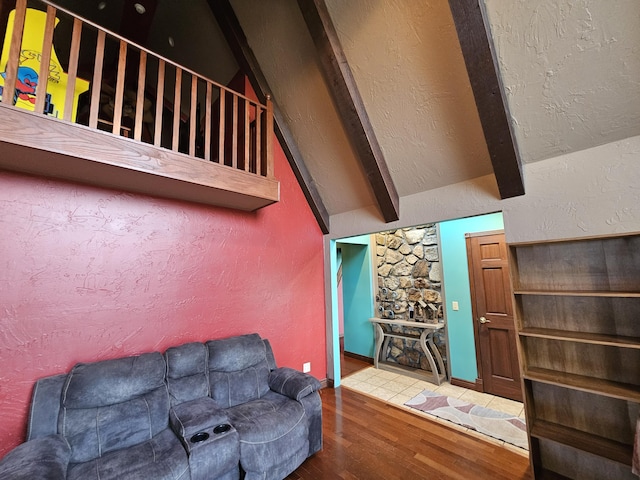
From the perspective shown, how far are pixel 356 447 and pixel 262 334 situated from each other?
1.44m

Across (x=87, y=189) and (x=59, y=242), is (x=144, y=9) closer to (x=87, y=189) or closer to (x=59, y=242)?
(x=87, y=189)

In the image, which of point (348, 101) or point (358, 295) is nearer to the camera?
point (348, 101)

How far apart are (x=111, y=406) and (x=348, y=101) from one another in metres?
3.08

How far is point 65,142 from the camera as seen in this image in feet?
5.63

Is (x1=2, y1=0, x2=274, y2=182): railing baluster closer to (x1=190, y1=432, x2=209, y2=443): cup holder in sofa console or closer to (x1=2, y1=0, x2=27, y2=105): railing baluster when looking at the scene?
(x1=2, y1=0, x2=27, y2=105): railing baluster

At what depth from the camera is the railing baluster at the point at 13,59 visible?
1.56 metres

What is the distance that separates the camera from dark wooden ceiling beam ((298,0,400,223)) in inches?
93.6

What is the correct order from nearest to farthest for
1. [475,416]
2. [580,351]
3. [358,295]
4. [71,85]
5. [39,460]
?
[39,460] < [71,85] < [580,351] < [475,416] < [358,295]

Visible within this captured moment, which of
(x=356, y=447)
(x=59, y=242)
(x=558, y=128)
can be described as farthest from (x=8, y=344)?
(x=558, y=128)

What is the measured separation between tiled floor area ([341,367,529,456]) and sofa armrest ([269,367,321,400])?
1.41m

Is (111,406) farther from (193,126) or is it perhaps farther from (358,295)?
(358,295)

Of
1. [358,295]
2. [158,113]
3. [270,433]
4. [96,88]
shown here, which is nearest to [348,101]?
[158,113]

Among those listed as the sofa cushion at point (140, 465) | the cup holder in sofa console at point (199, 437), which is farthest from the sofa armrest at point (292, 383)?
the sofa cushion at point (140, 465)

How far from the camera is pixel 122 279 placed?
7.68 feet
